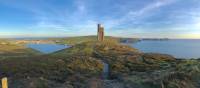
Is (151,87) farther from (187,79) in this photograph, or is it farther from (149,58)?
(149,58)

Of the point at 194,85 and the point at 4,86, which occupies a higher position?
the point at 4,86

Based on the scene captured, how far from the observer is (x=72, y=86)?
23453 millimetres

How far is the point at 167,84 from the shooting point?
902 inches

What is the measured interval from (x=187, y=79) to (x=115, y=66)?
1678 centimetres

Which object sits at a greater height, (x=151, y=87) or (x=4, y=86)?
(x=4, y=86)

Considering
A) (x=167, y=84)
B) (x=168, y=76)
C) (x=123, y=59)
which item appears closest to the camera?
(x=167, y=84)

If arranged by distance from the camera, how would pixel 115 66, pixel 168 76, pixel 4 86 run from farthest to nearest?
pixel 115 66
pixel 168 76
pixel 4 86

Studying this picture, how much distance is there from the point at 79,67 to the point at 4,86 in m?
25.3

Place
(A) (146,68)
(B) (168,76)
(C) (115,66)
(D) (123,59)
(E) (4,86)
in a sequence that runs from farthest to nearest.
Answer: (D) (123,59) → (C) (115,66) → (A) (146,68) → (B) (168,76) → (E) (4,86)

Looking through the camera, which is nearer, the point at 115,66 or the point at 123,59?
the point at 115,66

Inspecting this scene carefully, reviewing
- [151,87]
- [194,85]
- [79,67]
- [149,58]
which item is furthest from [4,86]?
[149,58]

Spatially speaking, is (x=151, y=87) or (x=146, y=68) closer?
(x=151, y=87)

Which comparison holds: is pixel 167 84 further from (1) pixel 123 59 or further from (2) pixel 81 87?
(1) pixel 123 59

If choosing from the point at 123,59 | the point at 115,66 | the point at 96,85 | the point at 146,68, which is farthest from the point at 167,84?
the point at 123,59
